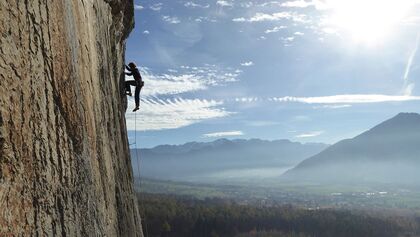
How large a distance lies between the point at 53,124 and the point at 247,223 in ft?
399

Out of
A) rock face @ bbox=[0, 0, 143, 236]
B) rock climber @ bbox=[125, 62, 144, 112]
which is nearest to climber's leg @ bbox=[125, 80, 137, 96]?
rock climber @ bbox=[125, 62, 144, 112]

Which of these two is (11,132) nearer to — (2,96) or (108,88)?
(2,96)

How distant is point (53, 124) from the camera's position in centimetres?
644

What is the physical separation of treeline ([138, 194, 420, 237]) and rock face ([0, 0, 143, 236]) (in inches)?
3593

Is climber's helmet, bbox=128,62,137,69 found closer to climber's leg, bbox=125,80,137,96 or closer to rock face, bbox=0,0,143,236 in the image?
climber's leg, bbox=125,80,137,96

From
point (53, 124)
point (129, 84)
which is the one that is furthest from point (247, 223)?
point (53, 124)

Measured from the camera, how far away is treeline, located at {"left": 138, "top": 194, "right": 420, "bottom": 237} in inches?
4149

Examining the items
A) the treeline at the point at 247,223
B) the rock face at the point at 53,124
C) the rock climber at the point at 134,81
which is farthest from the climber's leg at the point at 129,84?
the treeline at the point at 247,223

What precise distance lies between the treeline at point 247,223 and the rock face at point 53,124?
9125 centimetres

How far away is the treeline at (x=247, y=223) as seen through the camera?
346 ft

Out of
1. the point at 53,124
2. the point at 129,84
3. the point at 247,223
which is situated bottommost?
the point at 247,223

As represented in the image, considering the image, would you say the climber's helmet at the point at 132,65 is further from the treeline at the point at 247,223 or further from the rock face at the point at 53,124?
the treeline at the point at 247,223

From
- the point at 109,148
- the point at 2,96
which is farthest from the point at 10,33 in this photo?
the point at 109,148

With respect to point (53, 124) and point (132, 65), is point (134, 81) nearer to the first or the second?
point (132, 65)
